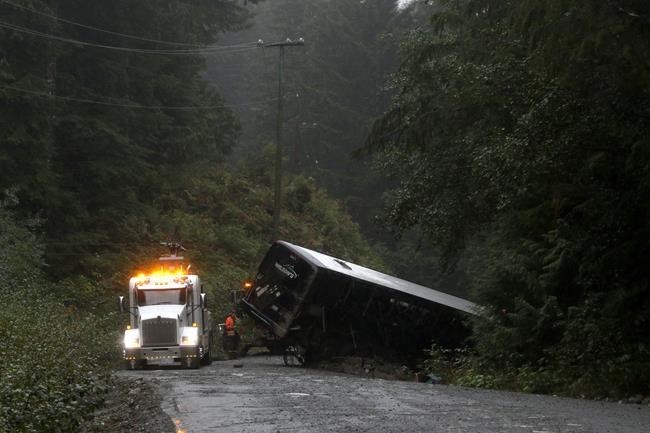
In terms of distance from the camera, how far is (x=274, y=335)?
27406 mm

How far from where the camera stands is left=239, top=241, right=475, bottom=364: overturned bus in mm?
26781

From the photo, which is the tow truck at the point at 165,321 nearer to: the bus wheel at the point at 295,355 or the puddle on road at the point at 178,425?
the bus wheel at the point at 295,355

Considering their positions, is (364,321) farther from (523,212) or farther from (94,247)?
(94,247)

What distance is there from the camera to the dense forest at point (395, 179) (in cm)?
1753

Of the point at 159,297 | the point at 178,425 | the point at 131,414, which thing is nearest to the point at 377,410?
the point at 178,425

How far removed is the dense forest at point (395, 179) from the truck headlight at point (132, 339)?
0.92 m

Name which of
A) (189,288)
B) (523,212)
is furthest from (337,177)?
(523,212)

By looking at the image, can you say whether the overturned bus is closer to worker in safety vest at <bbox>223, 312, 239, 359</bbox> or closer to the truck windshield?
the truck windshield

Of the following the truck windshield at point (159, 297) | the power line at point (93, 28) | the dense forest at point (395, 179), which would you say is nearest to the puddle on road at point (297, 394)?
the dense forest at point (395, 179)

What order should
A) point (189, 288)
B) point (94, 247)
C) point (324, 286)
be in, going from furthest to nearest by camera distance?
point (94, 247) → point (189, 288) → point (324, 286)

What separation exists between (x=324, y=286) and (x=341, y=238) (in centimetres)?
3106

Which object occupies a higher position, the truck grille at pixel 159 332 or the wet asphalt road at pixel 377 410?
the wet asphalt road at pixel 377 410

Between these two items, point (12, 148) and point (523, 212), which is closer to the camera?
point (523, 212)

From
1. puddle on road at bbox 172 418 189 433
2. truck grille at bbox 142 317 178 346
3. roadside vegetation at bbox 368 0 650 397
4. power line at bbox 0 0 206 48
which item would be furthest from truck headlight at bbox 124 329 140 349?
puddle on road at bbox 172 418 189 433
